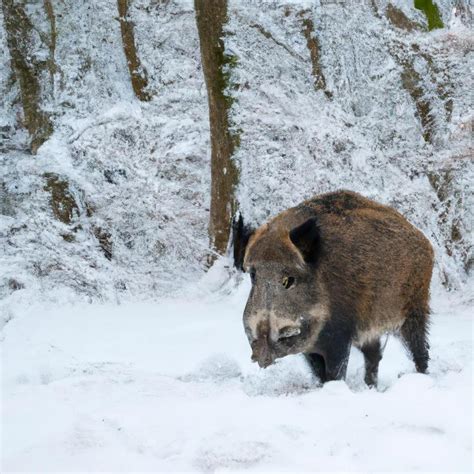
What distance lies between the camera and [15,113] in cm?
1343

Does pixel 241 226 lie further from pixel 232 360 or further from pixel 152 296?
pixel 152 296

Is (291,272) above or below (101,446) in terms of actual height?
above

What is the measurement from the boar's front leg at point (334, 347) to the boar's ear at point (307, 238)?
44 centimetres

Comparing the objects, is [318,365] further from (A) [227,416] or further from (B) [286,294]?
(A) [227,416]

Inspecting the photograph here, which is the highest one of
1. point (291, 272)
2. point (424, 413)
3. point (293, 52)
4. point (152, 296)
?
point (293, 52)

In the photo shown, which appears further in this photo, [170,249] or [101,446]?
[170,249]

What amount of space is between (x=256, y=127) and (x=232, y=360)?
5254 mm

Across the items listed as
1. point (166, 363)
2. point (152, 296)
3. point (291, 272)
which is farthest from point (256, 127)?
point (291, 272)

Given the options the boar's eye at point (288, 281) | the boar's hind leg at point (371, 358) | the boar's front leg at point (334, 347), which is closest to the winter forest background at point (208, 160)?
the boar's hind leg at point (371, 358)

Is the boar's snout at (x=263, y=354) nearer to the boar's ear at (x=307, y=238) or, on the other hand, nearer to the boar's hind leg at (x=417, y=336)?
the boar's ear at (x=307, y=238)

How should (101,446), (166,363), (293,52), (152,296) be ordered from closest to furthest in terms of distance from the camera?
(101,446), (166,363), (152,296), (293,52)

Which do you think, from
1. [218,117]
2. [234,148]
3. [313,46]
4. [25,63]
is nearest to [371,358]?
[234,148]

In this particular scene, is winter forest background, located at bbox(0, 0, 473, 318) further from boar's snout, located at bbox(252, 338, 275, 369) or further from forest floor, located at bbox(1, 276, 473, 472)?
boar's snout, located at bbox(252, 338, 275, 369)

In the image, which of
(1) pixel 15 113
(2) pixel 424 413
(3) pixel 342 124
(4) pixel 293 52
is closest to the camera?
(2) pixel 424 413
